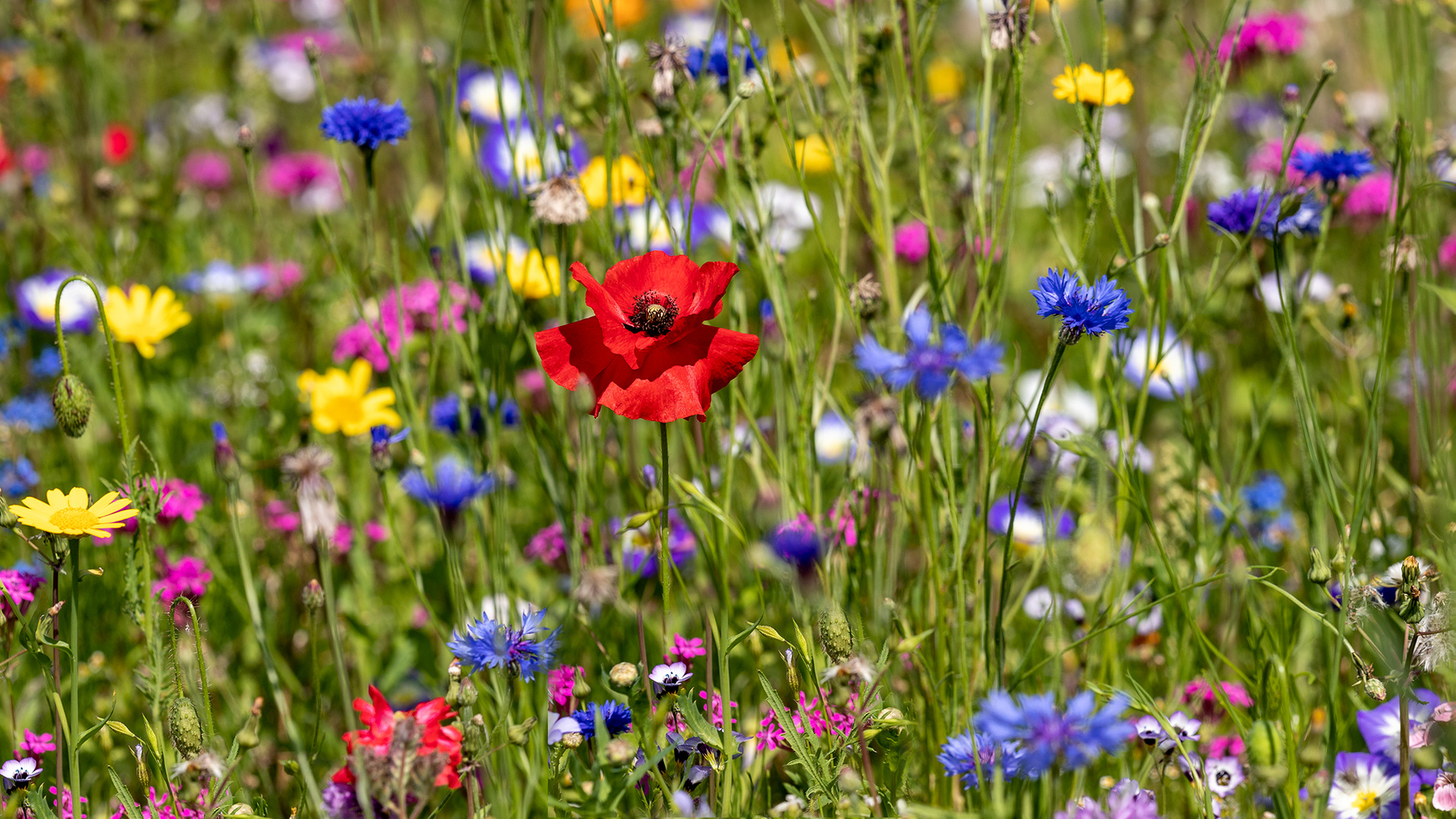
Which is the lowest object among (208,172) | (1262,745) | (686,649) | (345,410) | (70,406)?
(1262,745)

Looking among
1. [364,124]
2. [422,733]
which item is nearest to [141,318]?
[364,124]

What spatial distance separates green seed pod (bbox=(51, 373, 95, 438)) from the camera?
1.15 meters

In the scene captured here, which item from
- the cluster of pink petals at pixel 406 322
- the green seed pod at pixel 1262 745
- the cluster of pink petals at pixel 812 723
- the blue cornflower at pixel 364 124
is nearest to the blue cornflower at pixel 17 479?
the cluster of pink petals at pixel 406 322

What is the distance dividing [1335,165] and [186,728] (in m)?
1.44

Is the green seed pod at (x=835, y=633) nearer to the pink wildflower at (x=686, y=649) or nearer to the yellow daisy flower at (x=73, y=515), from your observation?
the pink wildflower at (x=686, y=649)

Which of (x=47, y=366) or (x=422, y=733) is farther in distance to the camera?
(x=47, y=366)

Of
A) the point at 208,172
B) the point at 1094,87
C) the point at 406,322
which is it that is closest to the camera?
the point at 1094,87

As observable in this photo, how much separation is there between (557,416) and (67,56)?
5.72 ft

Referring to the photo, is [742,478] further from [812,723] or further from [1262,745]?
[1262,745]

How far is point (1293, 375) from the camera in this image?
1209mm

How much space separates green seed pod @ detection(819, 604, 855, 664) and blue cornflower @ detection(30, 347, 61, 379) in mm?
1749

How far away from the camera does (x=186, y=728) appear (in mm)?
1035

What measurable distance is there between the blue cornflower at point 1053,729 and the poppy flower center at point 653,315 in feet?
1.46

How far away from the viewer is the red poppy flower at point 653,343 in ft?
3.33
